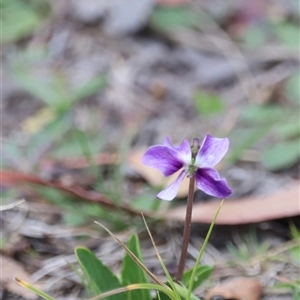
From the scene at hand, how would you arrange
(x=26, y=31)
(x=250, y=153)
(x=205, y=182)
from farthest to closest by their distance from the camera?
(x=26, y=31) → (x=250, y=153) → (x=205, y=182)

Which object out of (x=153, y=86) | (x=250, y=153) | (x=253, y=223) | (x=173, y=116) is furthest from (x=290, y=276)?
(x=153, y=86)

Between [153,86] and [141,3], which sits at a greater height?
[141,3]

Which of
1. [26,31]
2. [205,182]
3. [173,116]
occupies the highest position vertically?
[205,182]

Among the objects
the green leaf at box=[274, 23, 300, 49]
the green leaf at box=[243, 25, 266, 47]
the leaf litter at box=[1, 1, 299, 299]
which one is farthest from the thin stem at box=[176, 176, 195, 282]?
the green leaf at box=[243, 25, 266, 47]

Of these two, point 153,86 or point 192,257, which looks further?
point 153,86

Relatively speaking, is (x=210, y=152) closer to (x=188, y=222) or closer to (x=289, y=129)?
(x=188, y=222)

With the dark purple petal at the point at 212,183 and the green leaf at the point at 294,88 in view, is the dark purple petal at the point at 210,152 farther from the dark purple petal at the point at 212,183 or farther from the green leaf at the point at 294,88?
the green leaf at the point at 294,88

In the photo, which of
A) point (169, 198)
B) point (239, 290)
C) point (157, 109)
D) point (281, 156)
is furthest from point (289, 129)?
point (169, 198)

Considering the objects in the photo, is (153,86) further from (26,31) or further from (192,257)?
(192,257)
